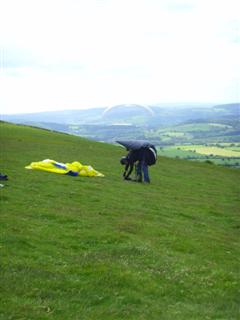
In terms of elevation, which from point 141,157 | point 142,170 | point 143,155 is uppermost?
point 143,155

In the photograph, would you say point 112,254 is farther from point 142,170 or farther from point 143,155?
point 142,170

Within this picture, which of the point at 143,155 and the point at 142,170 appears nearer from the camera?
the point at 143,155

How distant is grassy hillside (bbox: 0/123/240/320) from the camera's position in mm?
11938

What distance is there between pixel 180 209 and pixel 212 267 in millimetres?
11738

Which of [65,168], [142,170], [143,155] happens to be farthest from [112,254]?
[65,168]

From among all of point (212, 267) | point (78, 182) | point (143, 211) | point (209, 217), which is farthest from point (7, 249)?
point (78, 182)

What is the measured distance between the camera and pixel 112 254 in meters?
16.3

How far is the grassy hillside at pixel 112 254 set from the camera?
39.2 feet

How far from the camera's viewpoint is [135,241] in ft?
59.4

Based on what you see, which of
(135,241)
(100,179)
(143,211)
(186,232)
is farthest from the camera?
(100,179)

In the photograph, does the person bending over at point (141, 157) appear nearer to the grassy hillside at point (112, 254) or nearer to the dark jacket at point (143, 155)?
the dark jacket at point (143, 155)

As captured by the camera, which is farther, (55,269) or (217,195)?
(217,195)

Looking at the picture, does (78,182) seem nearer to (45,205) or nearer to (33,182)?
(33,182)

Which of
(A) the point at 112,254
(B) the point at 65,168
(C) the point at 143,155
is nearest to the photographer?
(A) the point at 112,254
